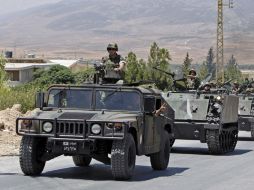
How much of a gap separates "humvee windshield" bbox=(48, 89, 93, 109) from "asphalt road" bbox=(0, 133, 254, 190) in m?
1.30

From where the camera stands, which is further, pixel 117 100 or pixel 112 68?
pixel 112 68

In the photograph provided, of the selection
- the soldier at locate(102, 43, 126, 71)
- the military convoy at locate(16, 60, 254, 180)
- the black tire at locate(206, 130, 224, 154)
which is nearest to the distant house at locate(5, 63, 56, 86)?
the black tire at locate(206, 130, 224, 154)

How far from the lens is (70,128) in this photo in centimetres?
1552

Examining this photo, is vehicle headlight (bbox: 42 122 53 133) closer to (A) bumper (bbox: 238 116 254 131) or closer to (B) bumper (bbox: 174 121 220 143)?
(B) bumper (bbox: 174 121 220 143)

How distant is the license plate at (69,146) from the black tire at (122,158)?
66 cm

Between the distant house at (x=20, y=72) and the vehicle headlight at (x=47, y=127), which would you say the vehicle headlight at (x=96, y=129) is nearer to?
the vehicle headlight at (x=47, y=127)

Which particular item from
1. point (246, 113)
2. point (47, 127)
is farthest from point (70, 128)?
point (246, 113)

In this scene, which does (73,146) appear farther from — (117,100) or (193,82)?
(193,82)

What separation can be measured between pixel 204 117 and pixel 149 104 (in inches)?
353

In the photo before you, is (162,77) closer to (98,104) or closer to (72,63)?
(98,104)

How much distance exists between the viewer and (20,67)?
131375 millimetres

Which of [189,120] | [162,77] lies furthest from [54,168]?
[162,77]

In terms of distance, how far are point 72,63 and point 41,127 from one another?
157 meters

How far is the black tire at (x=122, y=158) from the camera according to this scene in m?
15.3
